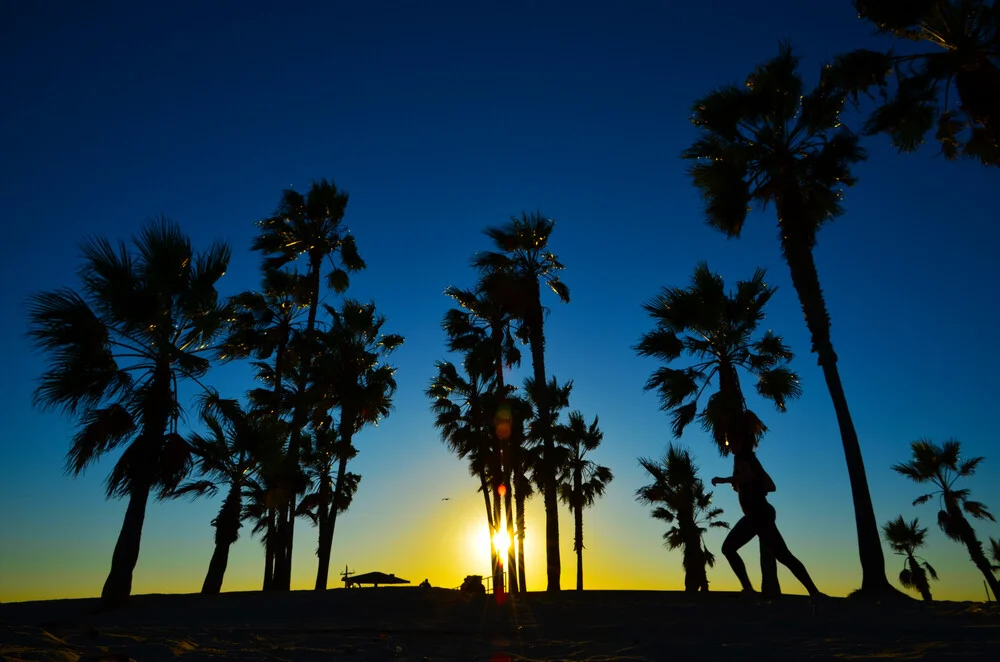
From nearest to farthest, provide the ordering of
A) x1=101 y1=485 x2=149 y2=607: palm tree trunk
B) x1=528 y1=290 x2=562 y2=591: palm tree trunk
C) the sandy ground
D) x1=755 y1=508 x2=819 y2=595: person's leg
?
the sandy ground
x1=755 y1=508 x2=819 y2=595: person's leg
x1=101 y1=485 x2=149 y2=607: palm tree trunk
x1=528 y1=290 x2=562 y2=591: palm tree trunk

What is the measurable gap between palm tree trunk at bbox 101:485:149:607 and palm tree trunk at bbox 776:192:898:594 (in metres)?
13.5

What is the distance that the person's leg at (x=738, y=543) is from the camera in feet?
26.1

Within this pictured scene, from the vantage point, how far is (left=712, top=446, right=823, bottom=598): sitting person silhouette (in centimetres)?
780

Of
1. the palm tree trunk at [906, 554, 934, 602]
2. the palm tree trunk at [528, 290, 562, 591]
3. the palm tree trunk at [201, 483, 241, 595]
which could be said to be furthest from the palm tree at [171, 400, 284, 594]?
the palm tree trunk at [906, 554, 934, 602]

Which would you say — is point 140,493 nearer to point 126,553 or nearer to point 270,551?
point 126,553

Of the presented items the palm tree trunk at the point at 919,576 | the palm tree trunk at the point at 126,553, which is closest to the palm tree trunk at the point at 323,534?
the palm tree trunk at the point at 126,553

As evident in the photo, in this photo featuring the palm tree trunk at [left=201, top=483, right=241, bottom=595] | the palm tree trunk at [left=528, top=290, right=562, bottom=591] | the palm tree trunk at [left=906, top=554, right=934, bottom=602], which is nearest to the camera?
the palm tree trunk at [left=201, top=483, right=241, bottom=595]

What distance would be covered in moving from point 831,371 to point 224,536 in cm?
1589

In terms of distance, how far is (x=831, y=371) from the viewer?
13.3 meters

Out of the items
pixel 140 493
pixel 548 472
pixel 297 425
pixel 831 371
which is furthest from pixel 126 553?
pixel 831 371

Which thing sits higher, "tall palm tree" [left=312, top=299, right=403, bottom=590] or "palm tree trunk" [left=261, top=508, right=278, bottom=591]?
"tall palm tree" [left=312, top=299, right=403, bottom=590]

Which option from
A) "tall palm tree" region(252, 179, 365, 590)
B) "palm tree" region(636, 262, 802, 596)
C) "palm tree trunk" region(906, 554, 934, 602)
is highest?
"tall palm tree" region(252, 179, 365, 590)

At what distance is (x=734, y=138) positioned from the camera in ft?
49.7

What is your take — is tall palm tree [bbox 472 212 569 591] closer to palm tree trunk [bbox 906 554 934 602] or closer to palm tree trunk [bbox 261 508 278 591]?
palm tree trunk [bbox 261 508 278 591]
